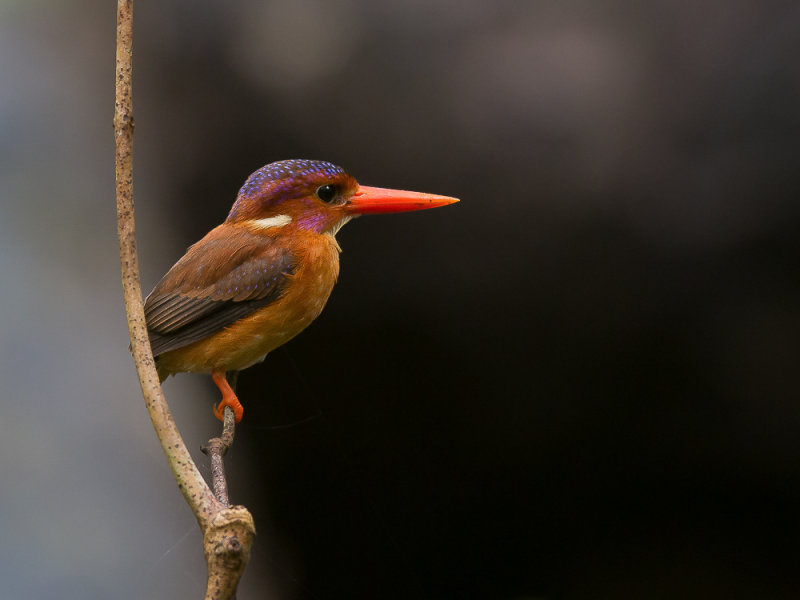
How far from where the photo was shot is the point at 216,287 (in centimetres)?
90

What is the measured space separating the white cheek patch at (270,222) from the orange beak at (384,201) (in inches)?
2.6

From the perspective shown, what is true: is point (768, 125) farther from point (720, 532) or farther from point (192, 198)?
point (192, 198)

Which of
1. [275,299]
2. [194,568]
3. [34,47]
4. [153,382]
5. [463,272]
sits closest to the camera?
[153,382]

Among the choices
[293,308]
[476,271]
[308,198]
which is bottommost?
[476,271]

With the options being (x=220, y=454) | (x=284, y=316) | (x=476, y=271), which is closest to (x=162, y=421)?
(x=220, y=454)

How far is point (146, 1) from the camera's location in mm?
2197

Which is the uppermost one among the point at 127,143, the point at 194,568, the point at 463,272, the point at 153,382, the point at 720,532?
the point at 127,143

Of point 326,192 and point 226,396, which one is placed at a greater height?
point 326,192

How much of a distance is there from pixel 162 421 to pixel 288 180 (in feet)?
0.90

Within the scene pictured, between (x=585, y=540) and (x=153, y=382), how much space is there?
1.96 metres

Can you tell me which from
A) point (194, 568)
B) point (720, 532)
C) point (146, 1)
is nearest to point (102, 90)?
point (146, 1)

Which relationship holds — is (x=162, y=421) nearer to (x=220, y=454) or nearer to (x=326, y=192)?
(x=220, y=454)

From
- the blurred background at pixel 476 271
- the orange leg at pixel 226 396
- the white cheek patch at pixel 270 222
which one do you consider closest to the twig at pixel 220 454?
the orange leg at pixel 226 396

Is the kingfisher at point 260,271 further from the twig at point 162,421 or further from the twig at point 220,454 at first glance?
→ the twig at point 162,421
